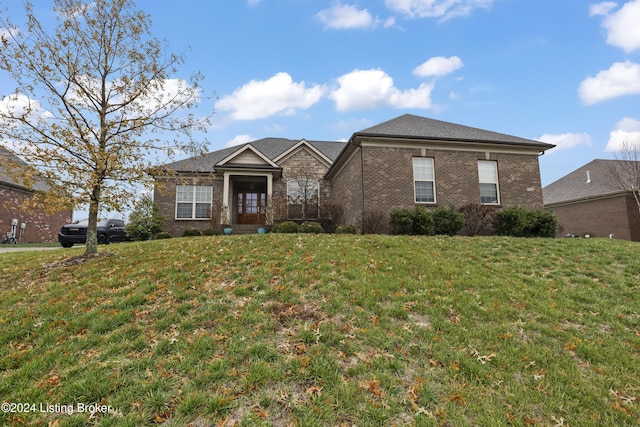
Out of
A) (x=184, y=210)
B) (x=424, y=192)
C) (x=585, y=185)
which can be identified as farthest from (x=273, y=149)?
(x=585, y=185)

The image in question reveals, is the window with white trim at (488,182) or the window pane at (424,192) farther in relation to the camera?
the window with white trim at (488,182)

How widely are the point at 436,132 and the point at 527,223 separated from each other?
5.27 meters

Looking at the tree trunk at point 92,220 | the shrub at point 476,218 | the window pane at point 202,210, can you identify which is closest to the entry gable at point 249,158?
the window pane at point 202,210

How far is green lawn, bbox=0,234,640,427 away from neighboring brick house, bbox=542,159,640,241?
1775cm

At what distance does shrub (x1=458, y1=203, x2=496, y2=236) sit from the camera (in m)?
12.6

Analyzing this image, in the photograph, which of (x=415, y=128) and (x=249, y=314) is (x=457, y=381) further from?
(x=415, y=128)

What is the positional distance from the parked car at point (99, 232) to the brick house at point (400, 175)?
7.53 feet

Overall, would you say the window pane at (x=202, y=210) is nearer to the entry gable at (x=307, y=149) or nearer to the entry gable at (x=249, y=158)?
the entry gable at (x=249, y=158)

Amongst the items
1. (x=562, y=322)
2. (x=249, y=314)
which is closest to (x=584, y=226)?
(x=562, y=322)

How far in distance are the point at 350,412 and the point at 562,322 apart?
12.3ft

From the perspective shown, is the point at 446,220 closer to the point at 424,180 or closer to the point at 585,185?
the point at 424,180

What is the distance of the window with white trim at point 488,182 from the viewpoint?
13.9 m

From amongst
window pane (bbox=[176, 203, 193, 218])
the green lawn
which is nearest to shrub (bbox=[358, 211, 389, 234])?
the green lawn

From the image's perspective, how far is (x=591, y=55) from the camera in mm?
11906
